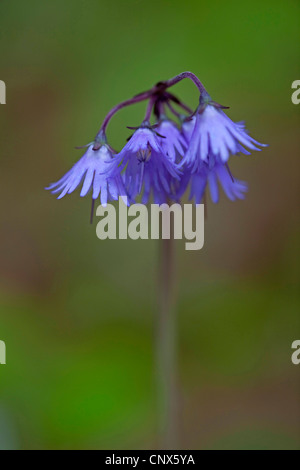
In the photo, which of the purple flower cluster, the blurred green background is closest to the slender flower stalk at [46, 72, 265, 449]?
the purple flower cluster

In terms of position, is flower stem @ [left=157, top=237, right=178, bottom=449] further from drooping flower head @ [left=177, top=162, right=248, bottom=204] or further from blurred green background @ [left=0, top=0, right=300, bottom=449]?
blurred green background @ [left=0, top=0, right=300, bottom=449]

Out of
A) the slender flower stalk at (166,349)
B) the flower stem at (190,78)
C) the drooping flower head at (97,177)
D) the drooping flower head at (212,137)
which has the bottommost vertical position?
the slender flower stalk at (166,349)

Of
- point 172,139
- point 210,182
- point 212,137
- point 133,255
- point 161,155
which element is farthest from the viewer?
point 133,255

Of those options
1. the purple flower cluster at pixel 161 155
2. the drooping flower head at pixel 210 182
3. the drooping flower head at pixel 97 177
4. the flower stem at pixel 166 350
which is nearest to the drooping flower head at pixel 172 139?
the purple flower cluster at pixel 161 155

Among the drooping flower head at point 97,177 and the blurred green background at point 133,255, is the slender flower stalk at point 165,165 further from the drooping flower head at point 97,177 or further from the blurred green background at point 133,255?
the blurred green background at point 133,255

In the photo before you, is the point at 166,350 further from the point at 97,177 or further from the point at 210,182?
the point at 97,177

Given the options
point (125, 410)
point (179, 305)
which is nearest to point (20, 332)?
point (125, 410)

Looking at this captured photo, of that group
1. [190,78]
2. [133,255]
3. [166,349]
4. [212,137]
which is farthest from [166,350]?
[133,255]
